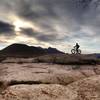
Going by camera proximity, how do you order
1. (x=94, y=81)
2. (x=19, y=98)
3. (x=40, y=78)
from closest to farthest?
(x=19, y=98), (x=94, y=81), (x=40, y=78)

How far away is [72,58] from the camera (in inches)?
457

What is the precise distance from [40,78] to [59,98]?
1.66m

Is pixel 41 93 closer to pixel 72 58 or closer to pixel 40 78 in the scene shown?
pixel 40 78

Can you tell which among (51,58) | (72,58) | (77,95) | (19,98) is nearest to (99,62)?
(72,58)

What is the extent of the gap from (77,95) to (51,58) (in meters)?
6.86

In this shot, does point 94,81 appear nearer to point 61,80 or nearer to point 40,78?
point 61,80

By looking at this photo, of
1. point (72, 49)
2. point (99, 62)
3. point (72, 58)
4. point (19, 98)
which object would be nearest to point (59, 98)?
point (19, 98)

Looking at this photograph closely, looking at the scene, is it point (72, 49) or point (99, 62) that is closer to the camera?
point (99, 62)

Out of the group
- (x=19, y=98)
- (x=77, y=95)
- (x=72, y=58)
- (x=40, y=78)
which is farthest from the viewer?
(x=72, y=58)

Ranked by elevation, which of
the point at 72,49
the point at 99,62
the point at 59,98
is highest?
the point at 72,49

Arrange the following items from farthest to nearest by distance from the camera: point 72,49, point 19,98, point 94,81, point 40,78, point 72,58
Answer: point 72,49
point 72,58
point 40,78
point 94,81
point 19,98

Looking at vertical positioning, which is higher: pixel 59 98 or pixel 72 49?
pixel 72 49

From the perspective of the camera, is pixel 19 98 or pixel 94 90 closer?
pixel 19 98

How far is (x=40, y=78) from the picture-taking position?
6516 mm
